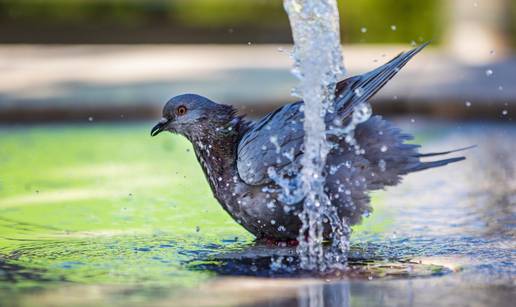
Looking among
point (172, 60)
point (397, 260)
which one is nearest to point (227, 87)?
point (172, 60)

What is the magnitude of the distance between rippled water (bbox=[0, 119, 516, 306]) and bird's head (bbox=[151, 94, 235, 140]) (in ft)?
1.89

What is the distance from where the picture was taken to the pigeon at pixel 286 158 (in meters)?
5.46

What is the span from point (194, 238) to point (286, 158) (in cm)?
72

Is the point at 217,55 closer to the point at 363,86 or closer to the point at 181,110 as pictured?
the point at 181,110

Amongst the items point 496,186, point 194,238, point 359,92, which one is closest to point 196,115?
Answer: point 194,238

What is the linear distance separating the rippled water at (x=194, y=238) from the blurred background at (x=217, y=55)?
1535 mm

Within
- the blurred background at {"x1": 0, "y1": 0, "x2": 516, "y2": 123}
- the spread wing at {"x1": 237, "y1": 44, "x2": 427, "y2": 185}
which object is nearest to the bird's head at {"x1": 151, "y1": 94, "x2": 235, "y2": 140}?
the spread wing at {"x1": 237, "y1": 44, "x2": 427, "y2": 185}

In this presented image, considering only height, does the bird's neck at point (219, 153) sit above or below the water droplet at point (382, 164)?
above

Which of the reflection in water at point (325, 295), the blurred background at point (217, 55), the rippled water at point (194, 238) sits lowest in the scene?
the reflection in water at point (325, 295)

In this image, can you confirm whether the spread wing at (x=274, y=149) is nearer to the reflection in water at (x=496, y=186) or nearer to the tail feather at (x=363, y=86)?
the tail feather at (x=363, y=86)

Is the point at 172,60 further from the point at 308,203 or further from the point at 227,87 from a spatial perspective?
the point at 308,203

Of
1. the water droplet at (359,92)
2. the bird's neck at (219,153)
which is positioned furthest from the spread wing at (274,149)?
the water droplet at (359,92)

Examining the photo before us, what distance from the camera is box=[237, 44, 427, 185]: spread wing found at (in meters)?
5.46

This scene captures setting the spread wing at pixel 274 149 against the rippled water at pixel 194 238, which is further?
the spread wing at pixel 274 149
